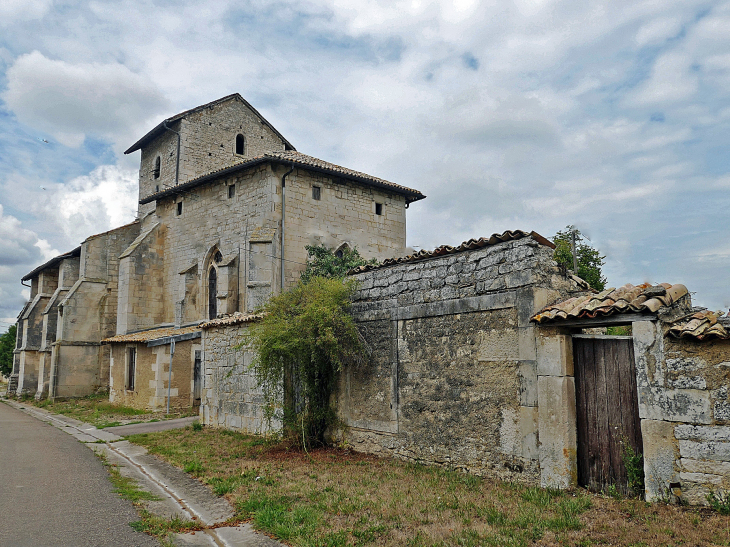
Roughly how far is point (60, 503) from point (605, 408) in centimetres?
697

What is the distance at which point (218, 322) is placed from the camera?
12.4 metres

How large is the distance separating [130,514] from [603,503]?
17.9 feet

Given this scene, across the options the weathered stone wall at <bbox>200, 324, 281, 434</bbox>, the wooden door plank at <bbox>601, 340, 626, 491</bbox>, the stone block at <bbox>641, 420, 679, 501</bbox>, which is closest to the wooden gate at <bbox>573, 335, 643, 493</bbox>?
the wooden door plank at <bbox>601, 340, 626, 491</bbox>

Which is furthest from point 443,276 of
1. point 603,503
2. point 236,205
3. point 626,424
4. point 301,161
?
point 236,205

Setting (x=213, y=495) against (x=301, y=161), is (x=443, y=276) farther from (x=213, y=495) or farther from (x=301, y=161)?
(x=301, y=161)

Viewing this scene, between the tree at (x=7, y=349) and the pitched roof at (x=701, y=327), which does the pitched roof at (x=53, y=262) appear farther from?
the pitched roof at (x=701, y=327)

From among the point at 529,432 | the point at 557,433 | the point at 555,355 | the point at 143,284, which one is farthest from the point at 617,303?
the point at 143,284

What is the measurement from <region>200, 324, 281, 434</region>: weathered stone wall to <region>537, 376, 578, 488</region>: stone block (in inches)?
227

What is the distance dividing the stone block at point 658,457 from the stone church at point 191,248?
13.5 m

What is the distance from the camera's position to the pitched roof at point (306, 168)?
17.9 m

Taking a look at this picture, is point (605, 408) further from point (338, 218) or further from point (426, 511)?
point (338, 218)

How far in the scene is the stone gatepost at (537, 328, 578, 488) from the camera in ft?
20.2

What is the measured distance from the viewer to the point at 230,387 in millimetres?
12117

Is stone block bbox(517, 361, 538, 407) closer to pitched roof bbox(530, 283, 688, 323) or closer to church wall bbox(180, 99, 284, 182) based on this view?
pitched roof bbox(530, 283, 688, 323)
